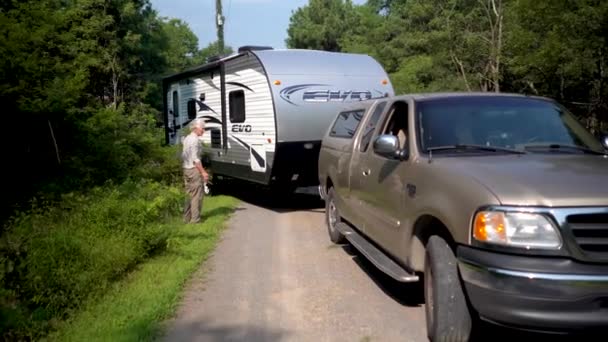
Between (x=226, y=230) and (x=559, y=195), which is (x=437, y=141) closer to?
(x=559, y=195)

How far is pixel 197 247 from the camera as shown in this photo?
27.9 ft

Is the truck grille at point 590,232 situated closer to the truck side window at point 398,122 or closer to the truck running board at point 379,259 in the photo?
the truck running board at point 379,259

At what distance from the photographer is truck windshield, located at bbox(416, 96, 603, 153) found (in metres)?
5.28

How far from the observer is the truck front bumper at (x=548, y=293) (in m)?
3.71

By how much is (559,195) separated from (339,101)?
320 inches

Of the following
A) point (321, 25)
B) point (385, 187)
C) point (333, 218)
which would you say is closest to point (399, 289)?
point (385, 187)

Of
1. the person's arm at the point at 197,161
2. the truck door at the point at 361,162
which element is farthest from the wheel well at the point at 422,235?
the person's arm at the point at 197,161

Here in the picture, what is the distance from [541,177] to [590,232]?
0.53m

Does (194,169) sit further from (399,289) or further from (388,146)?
(388,146)

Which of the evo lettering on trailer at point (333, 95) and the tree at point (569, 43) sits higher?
the tree at point (569, 43)

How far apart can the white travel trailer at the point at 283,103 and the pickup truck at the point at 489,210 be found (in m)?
4.69

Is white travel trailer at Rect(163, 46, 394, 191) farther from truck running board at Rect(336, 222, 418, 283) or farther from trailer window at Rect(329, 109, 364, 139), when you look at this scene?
truck running board at Rect(336, 222, 418, 283)

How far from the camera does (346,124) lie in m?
8.45

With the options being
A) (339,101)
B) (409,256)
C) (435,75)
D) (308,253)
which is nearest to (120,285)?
(308,253)
